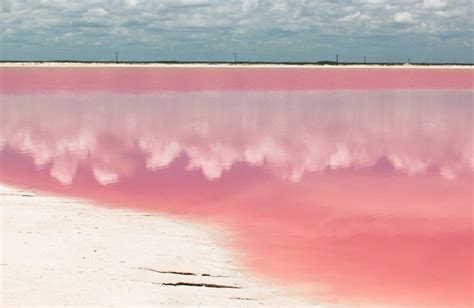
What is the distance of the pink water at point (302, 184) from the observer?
1034cm

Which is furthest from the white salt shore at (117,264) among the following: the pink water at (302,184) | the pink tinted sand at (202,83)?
the pink tinted sand at (202,83)

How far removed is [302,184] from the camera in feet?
57.6

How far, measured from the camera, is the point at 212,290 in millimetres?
8727

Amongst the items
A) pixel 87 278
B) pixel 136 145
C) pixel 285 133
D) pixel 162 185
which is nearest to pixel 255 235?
pixel 87 278

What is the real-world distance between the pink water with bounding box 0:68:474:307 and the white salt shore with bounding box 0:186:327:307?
64 centimetres

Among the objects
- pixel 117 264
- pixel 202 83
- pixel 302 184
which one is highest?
pixel 202 83

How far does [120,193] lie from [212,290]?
25.4 ft

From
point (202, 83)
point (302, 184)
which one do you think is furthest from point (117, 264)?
point (202, 83)

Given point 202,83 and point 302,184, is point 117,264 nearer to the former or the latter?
point 302,184

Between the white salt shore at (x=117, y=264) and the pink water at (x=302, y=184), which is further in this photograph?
the pink water at (x=302, y=184)

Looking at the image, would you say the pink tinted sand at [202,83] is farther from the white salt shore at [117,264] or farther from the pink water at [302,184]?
the white salt shore at [117,264]

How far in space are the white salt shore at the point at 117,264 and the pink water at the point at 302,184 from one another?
0.64 metres

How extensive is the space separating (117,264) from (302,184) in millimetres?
8672

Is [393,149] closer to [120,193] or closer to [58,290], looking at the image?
[120,193]
